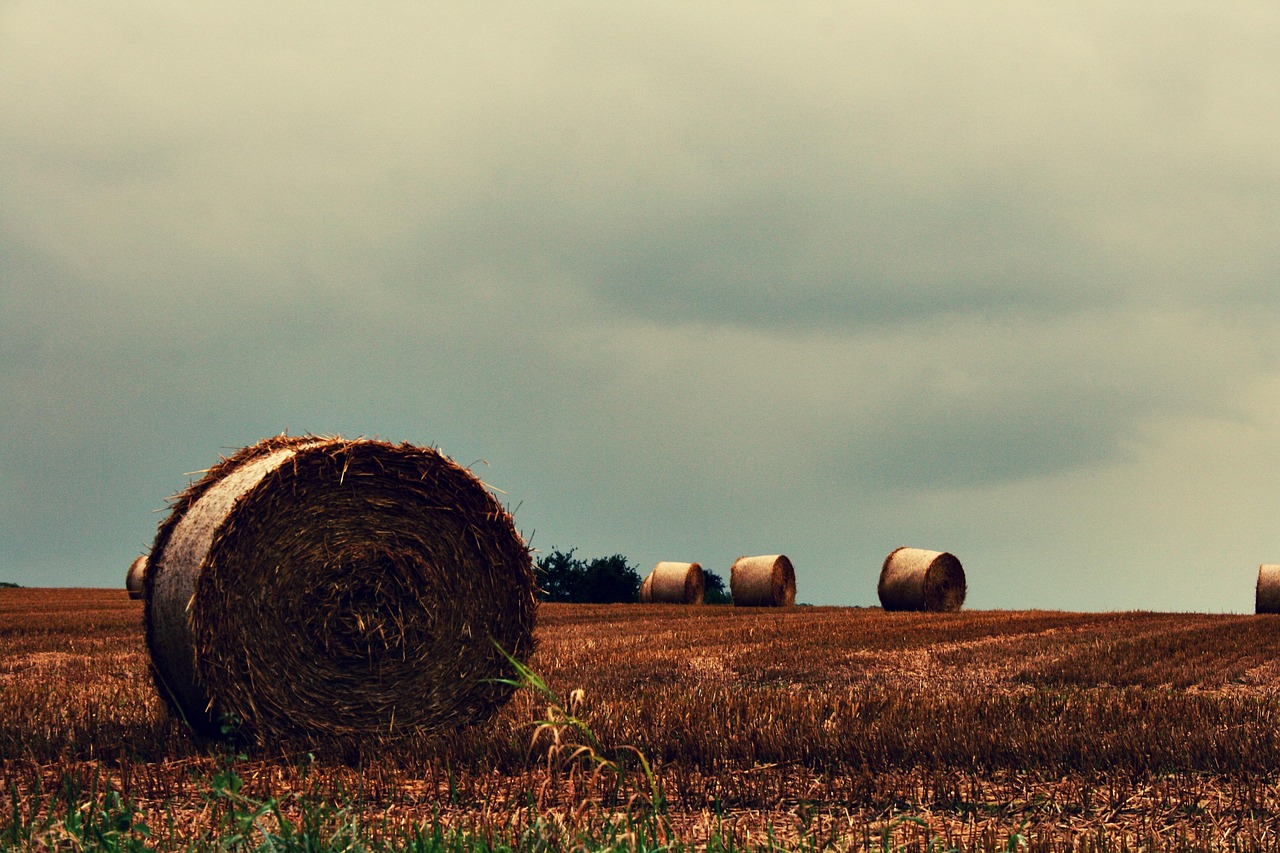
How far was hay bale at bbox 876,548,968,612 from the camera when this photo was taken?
25828 millimetres

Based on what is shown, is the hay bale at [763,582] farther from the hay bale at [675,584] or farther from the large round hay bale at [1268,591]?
the large round hay bale at [1268,591]

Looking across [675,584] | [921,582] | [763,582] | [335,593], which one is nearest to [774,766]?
[335,593]

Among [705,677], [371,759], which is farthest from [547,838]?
[705,677]

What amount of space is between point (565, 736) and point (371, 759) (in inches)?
42.1

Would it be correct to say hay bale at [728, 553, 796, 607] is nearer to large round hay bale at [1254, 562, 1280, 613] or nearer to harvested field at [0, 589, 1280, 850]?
large round hay bale at [1254, 562, 1280, 613]

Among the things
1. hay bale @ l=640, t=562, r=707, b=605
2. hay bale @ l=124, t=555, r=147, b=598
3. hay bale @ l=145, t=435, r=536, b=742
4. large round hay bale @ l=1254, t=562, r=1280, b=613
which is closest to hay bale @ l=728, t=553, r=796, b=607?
hay bale @ l=640, t=562, r=707, b=605

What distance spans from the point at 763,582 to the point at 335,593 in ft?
73.9

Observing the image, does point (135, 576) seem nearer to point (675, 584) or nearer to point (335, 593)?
point (675, 584)

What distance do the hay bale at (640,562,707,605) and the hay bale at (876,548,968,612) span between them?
6.85 m

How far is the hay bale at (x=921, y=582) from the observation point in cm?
2583

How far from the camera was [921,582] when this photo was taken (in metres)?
25.7

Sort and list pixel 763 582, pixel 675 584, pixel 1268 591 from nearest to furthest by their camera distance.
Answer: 1. pixel 1268 591
2. pixel 763 582
3. pixel 675 584

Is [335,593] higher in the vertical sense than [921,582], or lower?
higher

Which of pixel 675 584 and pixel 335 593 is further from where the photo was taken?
pixel 675 584
